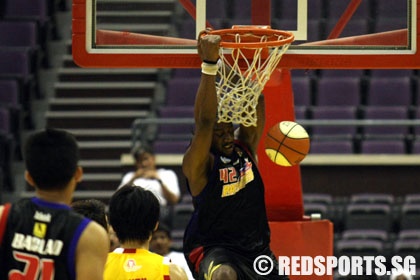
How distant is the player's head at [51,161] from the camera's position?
11.9 ft

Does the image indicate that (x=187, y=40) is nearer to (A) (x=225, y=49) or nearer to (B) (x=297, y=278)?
(A) (x=225, y=49)

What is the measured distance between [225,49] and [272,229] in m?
1.26

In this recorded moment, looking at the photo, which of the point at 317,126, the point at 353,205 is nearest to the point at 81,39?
the point at 353,205

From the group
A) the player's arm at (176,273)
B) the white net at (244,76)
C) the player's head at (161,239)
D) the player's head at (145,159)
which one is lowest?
the player's head at (161,239)

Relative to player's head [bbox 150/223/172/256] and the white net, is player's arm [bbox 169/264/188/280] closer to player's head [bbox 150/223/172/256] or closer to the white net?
the white net

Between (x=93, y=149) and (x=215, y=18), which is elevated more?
(x=215, y=18)

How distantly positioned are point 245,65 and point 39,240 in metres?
2.50

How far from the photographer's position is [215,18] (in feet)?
23.3

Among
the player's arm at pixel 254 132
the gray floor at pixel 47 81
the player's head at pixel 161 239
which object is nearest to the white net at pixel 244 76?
the player's arm at pixel 254 132

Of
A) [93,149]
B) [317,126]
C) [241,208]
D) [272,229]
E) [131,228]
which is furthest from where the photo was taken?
[93,149]

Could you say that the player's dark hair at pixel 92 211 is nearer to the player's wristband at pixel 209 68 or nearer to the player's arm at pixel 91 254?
the player's wristband at pixel 209 68

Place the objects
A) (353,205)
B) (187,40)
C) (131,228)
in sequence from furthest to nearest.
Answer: (353,205) → (187,40) → (131,228)

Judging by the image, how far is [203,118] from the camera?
18.1 ft

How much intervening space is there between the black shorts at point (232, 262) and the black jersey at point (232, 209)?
0.03 metres
